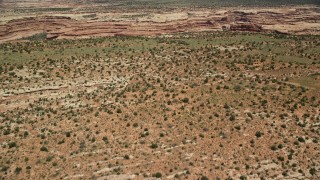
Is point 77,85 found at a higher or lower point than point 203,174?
higher

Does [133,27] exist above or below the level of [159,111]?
above

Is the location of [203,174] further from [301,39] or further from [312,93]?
[301,39]

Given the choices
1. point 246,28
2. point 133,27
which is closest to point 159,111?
point 133,27

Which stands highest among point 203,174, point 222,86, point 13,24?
point 13,24

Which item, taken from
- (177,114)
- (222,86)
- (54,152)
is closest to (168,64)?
(222,86)

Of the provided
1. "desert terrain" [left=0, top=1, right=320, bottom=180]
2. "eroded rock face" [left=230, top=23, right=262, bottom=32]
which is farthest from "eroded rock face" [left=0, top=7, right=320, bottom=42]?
"desert terrain" [left=0, top=1, right=320, bottom=180]

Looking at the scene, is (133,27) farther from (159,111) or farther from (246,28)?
(159,111)

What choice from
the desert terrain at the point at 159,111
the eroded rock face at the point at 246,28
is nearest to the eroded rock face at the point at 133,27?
the eroded rock face at the point at 246,28

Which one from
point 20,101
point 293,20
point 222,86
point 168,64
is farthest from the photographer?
point 293,20
